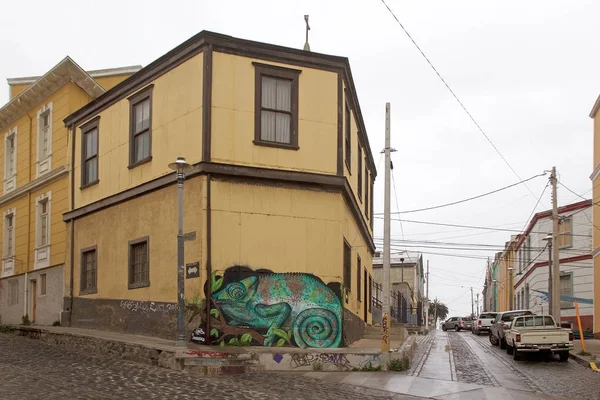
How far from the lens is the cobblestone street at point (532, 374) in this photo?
47.8 ft

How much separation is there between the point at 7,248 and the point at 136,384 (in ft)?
64.0

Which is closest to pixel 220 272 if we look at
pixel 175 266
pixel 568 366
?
pixel 175 266

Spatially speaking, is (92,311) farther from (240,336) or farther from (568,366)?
(568,366)

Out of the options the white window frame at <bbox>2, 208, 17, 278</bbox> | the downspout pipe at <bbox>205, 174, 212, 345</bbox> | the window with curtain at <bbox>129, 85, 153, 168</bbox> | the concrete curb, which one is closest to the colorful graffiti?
the downspout pipe at <bbox>205, 174, 212, 345</bbox>

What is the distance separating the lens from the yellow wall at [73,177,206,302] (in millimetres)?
17281

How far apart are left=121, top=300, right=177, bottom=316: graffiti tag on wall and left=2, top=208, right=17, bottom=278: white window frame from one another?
11182 mm

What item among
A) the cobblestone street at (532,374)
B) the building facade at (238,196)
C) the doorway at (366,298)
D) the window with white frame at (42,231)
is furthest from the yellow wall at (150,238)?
the doorway at (366,298)

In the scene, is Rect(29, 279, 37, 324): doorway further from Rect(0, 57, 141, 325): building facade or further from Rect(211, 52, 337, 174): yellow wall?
Rect(211, 52, 337, 174): yellow wall

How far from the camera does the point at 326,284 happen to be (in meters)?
17.8

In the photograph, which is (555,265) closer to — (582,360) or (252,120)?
(582,360)

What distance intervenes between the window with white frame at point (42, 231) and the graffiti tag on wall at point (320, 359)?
517 inches

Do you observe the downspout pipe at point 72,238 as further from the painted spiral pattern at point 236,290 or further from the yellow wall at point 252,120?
the yellow wall at point 252,120

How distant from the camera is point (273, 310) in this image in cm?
1716

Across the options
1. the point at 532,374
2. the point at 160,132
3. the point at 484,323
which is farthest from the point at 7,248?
the point at 484,323
